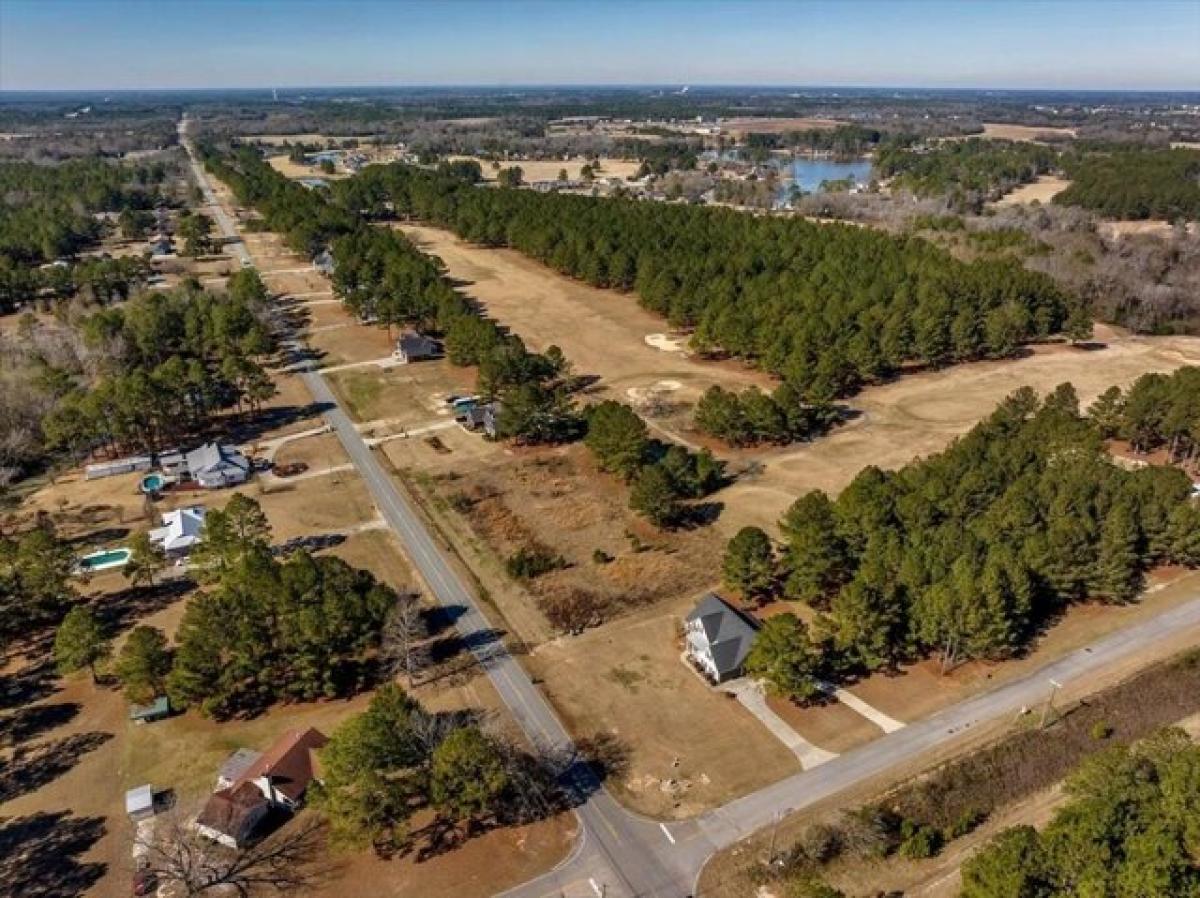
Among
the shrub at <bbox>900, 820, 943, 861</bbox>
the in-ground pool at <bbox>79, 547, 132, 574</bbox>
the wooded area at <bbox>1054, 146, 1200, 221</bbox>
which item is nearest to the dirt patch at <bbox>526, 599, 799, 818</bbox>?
the shrub at <bbox>900, 820, 943, 861</bbox>

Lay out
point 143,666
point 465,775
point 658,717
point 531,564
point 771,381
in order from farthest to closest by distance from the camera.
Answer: point 771,381 → point 531,564 → point 658,717 → point 143,666 → point 465,775

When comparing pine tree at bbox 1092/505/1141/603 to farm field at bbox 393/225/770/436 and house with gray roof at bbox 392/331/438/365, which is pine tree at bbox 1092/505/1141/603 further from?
house with gray roof at bbox 392/331/438/365

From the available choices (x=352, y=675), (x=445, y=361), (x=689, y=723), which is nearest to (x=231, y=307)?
(x=445, y=361)

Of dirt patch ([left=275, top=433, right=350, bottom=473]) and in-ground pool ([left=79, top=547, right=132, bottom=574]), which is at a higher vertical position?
dirt patch ([left=275, top=433, right=350, bottom=473])

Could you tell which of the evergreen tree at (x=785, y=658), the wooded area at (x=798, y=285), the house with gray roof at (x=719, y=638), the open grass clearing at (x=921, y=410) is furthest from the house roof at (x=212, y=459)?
the wooded area at (x=798, y=285)

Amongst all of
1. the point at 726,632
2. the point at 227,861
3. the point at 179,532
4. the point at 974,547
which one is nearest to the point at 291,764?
the point at 227,861

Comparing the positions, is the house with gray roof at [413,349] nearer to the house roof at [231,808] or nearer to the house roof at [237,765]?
the house roof at [237,765]

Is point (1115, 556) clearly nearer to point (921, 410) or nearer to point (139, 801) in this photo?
point (921, 410)
